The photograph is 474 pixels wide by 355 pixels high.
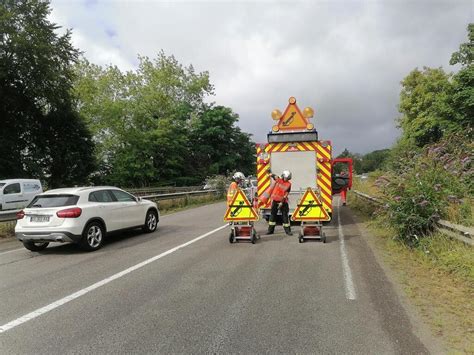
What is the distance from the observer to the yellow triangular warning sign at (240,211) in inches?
410

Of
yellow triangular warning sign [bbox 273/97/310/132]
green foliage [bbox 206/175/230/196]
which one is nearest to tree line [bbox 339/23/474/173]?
green foliage [bbox 206/175/230/196]

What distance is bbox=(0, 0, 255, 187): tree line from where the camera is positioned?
30625mm

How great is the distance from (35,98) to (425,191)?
1271 inches

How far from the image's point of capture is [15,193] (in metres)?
19.5

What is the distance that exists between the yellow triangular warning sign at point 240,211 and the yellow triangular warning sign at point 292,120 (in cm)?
389

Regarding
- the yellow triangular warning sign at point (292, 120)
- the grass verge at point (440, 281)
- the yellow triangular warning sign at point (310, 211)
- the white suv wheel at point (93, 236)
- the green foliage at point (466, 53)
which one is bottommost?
the grass verge at point (440, 281)

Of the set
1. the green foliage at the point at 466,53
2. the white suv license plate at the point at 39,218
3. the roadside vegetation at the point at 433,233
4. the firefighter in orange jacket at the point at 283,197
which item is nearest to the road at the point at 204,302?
the roadside vegetation at the point at 433,233

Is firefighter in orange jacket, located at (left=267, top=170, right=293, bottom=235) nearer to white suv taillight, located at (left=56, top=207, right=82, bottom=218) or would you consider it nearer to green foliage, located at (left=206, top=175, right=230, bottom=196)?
white suv taillight, located at (left=56, top=207, right=82, bottom=218)

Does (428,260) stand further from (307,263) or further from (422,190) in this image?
(307,263)

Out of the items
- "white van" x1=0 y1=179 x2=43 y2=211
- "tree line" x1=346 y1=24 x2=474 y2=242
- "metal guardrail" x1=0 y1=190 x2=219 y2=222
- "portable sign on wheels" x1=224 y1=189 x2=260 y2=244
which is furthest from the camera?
"white van" x1=0 y1=179 x2=43 y2=211

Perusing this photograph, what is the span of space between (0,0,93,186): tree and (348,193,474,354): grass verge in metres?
28.9

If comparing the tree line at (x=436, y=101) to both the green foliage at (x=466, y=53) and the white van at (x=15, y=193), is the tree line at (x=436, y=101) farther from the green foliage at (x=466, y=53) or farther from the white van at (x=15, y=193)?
the white van at (x=15, y=193)

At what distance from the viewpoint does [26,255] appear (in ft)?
31.2

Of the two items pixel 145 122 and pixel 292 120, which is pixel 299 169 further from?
pixel 145 122
